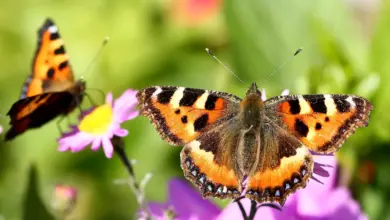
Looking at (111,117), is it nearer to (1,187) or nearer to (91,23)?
(1,187)

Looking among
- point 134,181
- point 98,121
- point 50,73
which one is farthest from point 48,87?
point 134,181

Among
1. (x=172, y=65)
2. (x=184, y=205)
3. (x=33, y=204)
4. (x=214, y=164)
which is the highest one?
(x=214, y=164)

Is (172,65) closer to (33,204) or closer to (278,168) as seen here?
(33,204)

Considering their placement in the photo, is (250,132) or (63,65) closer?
(250,132)


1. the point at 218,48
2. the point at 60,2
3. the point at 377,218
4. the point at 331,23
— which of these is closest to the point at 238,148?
the point at 377,218

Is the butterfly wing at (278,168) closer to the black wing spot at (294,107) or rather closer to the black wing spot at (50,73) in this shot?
the black wing spot at (294,107)

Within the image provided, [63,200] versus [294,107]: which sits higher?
[294,107]
